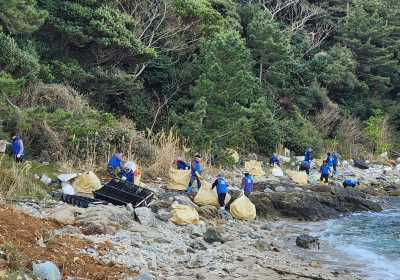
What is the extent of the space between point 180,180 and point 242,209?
261 cm

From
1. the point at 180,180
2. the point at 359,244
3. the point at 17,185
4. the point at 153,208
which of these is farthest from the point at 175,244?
the point at 180,180

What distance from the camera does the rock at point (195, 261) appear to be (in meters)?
6.63

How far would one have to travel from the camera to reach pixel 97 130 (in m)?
14.2

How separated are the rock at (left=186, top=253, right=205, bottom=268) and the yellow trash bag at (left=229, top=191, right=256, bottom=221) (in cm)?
432

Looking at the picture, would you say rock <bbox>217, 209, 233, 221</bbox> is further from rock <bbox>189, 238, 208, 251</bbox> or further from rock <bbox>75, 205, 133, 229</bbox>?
rock <bbox>75, 205, 133, 229</bbox>

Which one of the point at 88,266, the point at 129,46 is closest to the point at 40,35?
the point at 129,46

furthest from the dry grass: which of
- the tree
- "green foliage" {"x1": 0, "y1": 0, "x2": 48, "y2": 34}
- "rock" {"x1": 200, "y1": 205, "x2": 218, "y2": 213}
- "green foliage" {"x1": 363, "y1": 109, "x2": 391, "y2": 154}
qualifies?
"green foliage" {"x1": 363, "y1": 109, "x2": 391, "y2": 154}

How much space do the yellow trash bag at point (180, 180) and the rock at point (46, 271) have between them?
8.31m

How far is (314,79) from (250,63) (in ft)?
30.4

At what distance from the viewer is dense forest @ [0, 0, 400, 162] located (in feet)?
47.3

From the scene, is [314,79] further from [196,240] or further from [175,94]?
[196,240]

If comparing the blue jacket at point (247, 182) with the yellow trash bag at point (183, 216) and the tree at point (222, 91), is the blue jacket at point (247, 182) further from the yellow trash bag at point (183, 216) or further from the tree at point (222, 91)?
the tree at point (222, 91)

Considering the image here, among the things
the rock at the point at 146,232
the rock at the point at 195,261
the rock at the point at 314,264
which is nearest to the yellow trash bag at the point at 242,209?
the rock at the point at 314,264

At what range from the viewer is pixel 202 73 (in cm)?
2225
